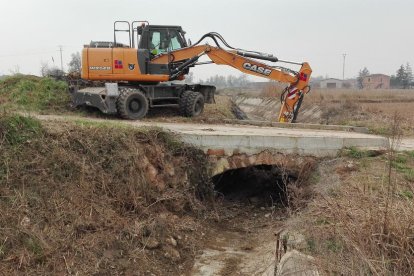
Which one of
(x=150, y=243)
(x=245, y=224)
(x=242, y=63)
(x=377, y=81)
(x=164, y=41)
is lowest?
(x=245, y=224)

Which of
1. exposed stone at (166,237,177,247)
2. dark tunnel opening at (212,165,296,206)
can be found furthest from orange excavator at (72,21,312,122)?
exposed stone at (166,237,177,247)

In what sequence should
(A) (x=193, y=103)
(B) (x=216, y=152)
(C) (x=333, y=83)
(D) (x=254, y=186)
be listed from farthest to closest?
(C) (x=333, y=83)
(A) (x=193, y=103)
(D) (x=254, y=186)
(B) (x=216, y=152)

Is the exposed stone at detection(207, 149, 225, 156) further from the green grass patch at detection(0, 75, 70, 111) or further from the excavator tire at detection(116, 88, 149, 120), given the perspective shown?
the green grass patch at detection(0, 75, 70, 111)

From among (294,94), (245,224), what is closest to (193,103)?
(294,94)

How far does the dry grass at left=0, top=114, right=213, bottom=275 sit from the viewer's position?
5.79m

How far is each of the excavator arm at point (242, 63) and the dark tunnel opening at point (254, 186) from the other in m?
3.04

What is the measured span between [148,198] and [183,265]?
1.46 m

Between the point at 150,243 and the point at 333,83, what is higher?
the point at 333,83

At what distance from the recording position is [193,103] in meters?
13.4

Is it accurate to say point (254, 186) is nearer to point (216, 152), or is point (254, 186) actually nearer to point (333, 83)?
point (216, 152)

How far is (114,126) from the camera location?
848 centimetres

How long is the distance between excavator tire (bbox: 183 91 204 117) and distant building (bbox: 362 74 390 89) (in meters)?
92.6

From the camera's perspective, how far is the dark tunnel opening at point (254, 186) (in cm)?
1091

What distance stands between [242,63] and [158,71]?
2.57 meters
